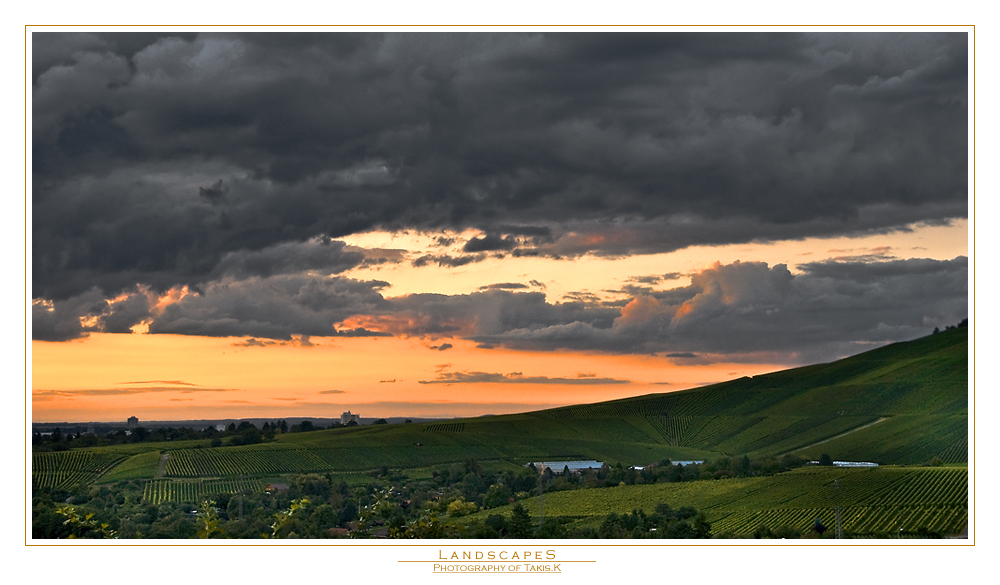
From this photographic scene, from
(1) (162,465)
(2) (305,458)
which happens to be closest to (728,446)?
(2) (305,458)

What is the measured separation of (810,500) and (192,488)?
2267cm

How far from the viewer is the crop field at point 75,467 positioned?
2281 cm

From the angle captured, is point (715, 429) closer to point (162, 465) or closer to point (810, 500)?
point (810, 500)

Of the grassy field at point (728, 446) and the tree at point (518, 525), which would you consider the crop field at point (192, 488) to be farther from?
the tree at point (518, 525)

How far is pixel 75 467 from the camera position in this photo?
80.8 feet

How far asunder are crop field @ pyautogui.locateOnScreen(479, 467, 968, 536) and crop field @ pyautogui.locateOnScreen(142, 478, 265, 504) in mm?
10699

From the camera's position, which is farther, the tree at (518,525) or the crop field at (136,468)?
the crop field at (136,468)

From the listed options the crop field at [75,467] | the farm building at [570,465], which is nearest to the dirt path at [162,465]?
the crop field at [75,467]

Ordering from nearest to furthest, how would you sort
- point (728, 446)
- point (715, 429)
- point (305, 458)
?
point (305, 458) < point (728, 446) < point (715, 429)

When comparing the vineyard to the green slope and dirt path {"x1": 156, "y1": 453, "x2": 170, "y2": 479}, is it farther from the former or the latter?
dirt path {"x1": 156, "y1": 453, "x2": 170, "y2": 479}

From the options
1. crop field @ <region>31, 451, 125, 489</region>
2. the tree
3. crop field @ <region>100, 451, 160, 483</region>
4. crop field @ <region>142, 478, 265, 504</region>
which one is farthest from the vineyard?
the tree

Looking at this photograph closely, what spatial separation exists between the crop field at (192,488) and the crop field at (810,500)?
35.1 ft

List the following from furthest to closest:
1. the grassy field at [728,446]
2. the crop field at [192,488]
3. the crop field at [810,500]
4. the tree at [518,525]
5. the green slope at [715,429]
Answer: the green slope at [715,429]
the crop field at [192,488]
the grassy field at [728,446]
the crop field at [810,500]
the tree at [518,525]

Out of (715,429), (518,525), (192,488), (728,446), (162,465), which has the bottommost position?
(728,446)
